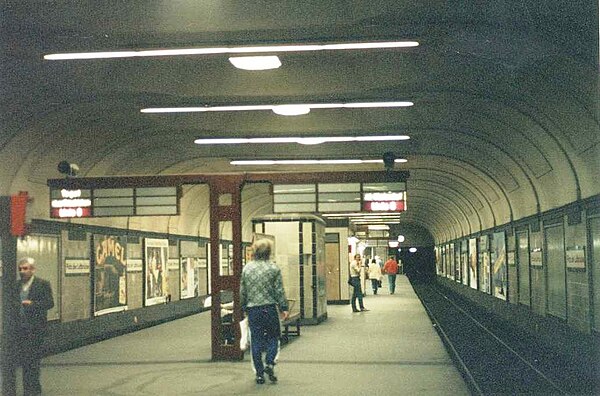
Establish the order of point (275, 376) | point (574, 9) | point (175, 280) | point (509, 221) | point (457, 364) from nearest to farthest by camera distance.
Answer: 1. point (574, 9)
2. point (275, 376)
3. point (457, 364)
4. point (509, 221)
5. point (175, 280)

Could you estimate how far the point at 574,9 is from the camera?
9.02 metres

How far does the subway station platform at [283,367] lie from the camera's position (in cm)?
1099

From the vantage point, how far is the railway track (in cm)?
1245

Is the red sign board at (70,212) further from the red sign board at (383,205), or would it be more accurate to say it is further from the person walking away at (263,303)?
the person walking away at (263,303)

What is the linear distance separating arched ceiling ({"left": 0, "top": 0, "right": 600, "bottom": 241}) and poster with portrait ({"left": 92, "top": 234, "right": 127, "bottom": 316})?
1.64 meters

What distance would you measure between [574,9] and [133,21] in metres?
4.64

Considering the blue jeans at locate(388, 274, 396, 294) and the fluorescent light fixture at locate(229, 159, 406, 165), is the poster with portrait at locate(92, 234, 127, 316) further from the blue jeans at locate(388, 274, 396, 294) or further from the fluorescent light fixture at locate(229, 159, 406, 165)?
the blue jeans at locate(388, 274, 396, 294)

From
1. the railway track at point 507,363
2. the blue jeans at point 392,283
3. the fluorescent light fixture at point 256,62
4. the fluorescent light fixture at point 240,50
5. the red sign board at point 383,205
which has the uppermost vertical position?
the fluorescent light fixture at point 256,62

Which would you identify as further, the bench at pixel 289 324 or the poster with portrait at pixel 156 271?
the poster with portrait at pixel 156 271

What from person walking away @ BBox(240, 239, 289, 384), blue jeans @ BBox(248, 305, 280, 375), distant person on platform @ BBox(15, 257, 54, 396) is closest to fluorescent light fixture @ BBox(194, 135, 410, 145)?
person walking away @ BBox(240, 239, 289, 384)

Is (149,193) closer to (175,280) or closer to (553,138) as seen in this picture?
(553,138)

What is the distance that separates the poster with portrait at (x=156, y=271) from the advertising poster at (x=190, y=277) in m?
1.82

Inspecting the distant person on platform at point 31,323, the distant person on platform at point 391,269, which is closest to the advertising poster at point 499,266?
the distant person on platform at point 391,269

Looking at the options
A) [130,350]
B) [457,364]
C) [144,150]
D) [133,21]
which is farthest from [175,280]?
[133,21]
